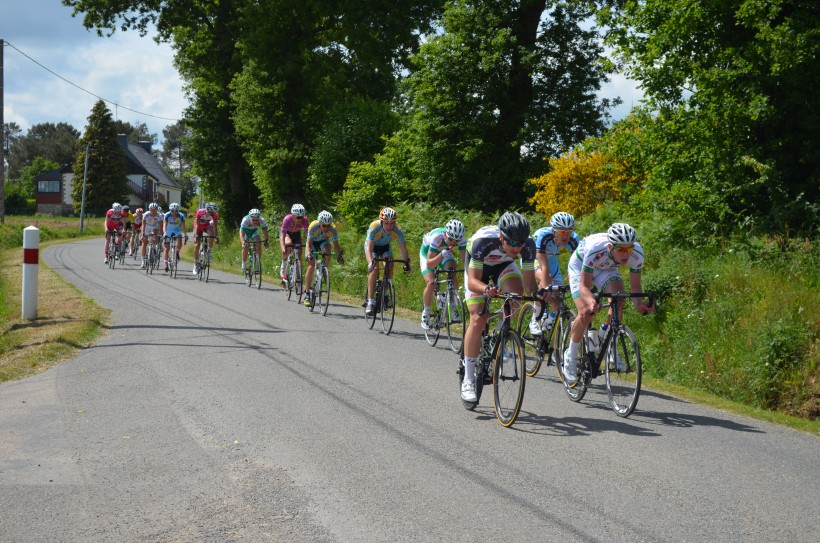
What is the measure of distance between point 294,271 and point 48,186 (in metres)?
A: 105

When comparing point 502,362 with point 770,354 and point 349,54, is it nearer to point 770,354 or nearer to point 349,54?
point 770,354

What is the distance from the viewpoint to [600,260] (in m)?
8.48

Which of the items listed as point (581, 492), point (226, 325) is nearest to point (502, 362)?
point (581, 492)

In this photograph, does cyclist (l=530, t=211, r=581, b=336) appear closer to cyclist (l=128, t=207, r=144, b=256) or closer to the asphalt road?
the asphalt road

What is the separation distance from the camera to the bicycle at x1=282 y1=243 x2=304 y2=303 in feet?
60.8

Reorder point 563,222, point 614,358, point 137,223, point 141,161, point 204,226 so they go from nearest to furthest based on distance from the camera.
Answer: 1. point 614,358
2. point 563,222
3. point 204,226
4. point 137,223
5. point 141,161

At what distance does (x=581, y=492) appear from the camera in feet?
18.2

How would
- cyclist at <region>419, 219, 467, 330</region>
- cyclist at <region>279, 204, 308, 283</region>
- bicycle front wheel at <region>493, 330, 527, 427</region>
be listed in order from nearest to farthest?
bicycle front wheel at <region>493, 330, 527, 427</region> → cyclist at <region>419, 219, 467, 330</region> → cyclist at <region>279, 204, 308, 283</region>

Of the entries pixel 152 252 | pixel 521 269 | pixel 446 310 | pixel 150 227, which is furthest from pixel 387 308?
pixel 150 227

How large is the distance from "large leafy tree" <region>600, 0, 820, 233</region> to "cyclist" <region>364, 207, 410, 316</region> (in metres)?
4.91

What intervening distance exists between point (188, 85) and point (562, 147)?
27.3m

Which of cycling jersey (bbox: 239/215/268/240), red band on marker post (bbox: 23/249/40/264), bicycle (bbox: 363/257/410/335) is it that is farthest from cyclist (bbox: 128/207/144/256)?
bicycle (bbox: 363/257/410/335)

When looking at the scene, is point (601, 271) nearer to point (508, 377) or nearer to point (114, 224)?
point (508, 377)

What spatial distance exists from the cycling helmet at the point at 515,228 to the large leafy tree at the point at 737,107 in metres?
7.46
